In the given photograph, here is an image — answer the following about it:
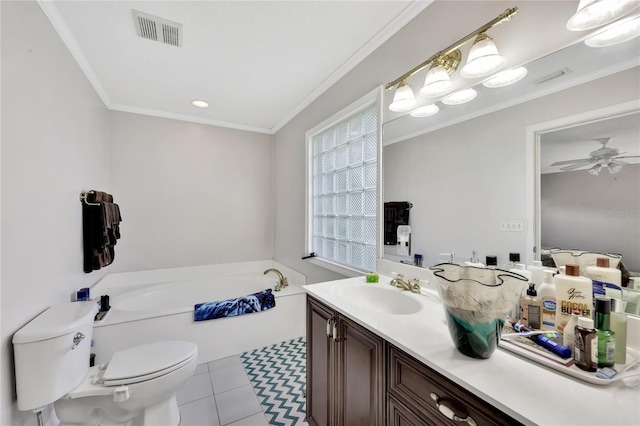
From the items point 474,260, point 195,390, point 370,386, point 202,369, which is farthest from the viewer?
point 202,369

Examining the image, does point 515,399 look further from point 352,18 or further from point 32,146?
point 32,146

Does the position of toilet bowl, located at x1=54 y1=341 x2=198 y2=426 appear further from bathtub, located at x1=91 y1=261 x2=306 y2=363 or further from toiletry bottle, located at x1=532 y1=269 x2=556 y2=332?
toiletry bottle, located at x1=532 y1=269 x2=556 y2=332

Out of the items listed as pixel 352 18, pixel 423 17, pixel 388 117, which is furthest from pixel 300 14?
pixel 388 117

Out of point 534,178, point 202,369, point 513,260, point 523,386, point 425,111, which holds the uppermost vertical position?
point 425,111

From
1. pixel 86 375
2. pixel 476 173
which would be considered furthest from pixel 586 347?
pixel 86 375

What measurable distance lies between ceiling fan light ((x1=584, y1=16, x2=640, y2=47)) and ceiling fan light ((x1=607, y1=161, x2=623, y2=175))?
386mm

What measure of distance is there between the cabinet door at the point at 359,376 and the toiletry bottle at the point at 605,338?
1.94ft

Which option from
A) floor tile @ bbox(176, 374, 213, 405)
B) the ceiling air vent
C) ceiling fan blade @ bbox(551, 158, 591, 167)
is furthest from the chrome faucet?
the ceiling air vent

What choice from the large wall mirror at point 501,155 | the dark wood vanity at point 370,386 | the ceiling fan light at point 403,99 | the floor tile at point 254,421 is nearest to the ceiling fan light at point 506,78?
the large wall mirror at point 501,155

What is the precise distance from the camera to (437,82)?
1270 millimetres

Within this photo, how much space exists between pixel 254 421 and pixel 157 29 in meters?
2.55

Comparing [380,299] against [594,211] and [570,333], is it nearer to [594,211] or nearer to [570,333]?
[570,333]

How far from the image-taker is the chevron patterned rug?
1.65m

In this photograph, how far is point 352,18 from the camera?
1572 millimetres
